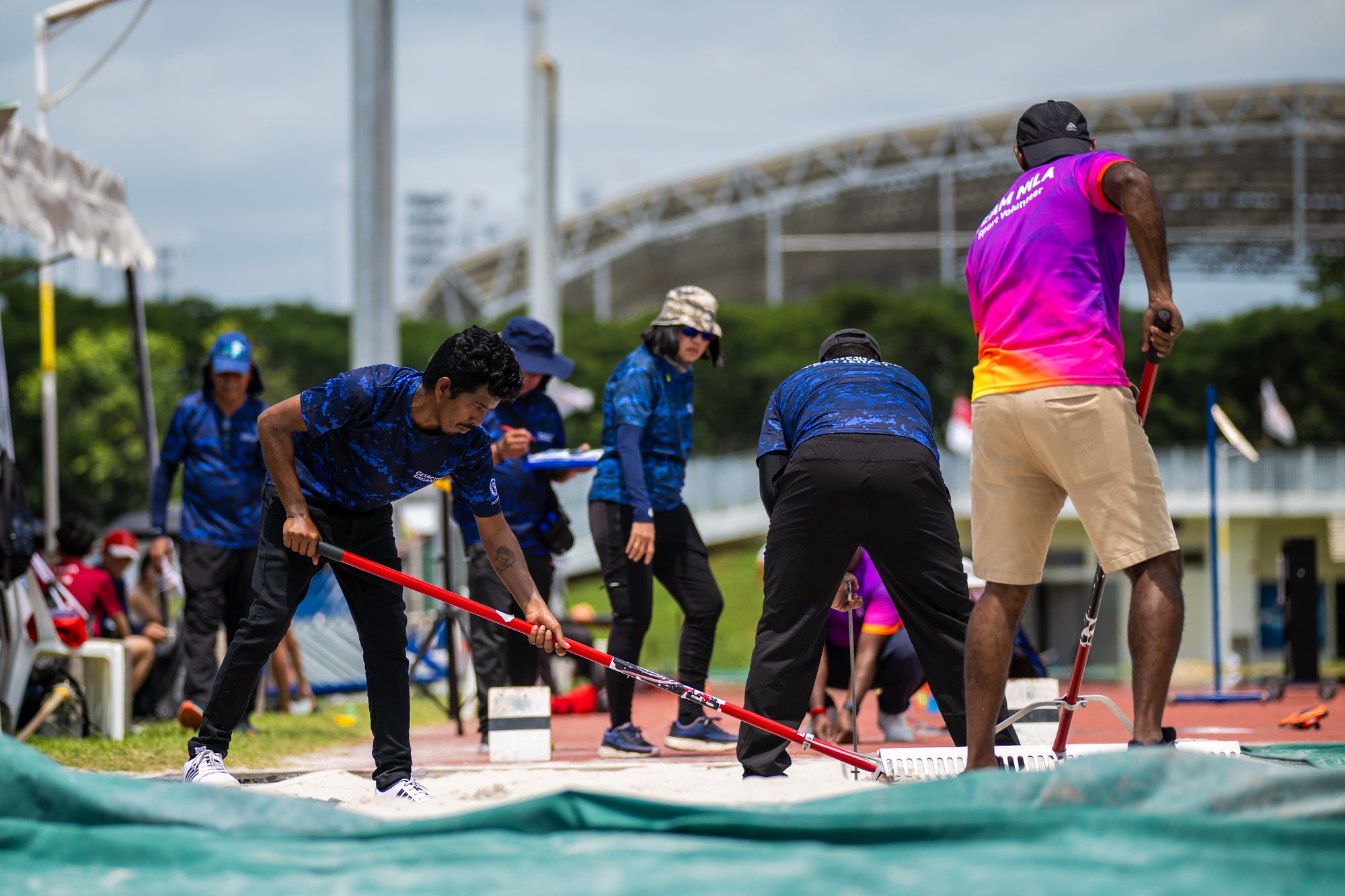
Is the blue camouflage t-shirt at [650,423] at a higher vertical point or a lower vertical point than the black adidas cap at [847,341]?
lower

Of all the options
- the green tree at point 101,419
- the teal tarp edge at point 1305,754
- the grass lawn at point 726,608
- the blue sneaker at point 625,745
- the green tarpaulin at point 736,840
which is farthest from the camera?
the green tree at point 101,419

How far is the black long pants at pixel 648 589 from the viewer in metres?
6.21

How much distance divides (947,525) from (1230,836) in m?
2.04

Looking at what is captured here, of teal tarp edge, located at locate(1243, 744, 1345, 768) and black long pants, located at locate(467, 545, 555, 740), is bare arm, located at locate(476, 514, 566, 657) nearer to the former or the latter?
black long pants, located at locate(467, 545, 555, 740)

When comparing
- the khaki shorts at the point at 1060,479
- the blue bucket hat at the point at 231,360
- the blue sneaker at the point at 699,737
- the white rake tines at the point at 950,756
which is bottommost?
the blue sneaker at the point at 699,737

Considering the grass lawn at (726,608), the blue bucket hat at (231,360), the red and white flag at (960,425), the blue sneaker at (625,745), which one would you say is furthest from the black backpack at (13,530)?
the red and white flag at (960,425)

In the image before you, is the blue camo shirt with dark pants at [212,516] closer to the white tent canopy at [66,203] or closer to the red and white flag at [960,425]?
the white tent canopy at [66,203]

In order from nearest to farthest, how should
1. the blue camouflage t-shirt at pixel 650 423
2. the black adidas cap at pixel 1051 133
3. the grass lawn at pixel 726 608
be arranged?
1. the black adidas cap at pixel 1051 133
2. the blue camouflage t-shirt at pixel 650 423
3. the grass lawn at pixel 726 608

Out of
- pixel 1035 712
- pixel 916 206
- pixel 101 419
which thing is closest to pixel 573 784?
pixel 1035 712

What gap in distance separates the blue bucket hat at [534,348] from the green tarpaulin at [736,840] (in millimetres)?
3570

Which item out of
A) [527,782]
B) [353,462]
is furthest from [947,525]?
[353,462]

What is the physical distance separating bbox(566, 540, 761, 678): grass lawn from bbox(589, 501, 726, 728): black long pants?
50.9 feet

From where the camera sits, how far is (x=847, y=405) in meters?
4.71

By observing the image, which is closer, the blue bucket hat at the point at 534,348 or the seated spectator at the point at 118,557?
the blue bucket hat at the point at 534,348
